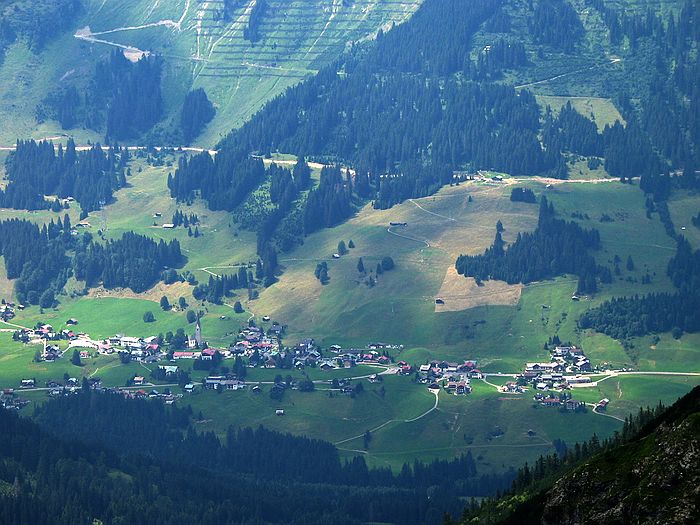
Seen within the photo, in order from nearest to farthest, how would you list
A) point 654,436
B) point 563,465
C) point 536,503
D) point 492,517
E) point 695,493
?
point 695,493, point 654,436, point 536,503, point 492,517, point 563,465

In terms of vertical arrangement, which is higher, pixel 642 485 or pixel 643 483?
pixel 643 483

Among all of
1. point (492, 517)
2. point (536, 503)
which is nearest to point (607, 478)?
point (536, 503)

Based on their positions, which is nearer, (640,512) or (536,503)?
(640,512)

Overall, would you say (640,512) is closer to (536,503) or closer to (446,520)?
(536,503)

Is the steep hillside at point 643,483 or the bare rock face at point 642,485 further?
the steep hillside at point 643,483

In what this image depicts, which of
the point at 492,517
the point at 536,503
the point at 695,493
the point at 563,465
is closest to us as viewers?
the point at 695,493

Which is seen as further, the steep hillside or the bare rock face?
the steep hillside

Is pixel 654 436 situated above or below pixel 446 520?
above

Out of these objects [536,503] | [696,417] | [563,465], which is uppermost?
[696,417]
